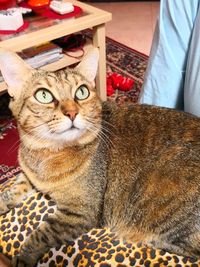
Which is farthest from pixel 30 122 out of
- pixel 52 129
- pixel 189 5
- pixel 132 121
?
pixel 189 5

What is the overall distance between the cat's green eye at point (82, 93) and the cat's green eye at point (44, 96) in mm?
80

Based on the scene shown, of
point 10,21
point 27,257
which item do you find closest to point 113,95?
point 10,21

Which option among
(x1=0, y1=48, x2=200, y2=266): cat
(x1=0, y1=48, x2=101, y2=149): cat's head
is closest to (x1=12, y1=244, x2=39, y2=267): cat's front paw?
(x1=0, y1=48, x2=200, y2=266): cat

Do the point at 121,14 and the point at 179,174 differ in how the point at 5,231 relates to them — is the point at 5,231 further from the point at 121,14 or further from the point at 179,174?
→ the point at 121,14

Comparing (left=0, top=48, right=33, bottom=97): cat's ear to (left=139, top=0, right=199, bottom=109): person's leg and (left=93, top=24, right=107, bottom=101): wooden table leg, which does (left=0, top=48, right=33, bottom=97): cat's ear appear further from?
(left=93, top=24, right=107, bottom=101): wooden table leg

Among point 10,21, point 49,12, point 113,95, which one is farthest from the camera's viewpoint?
point 113,95

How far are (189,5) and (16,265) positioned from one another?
102 centimetres

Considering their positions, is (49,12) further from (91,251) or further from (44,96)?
(91,251)

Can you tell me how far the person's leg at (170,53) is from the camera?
125 centimetres

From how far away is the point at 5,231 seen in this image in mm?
1205

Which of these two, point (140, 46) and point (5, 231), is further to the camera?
point (140, 46)

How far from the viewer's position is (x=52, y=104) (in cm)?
100

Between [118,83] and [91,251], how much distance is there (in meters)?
1.39

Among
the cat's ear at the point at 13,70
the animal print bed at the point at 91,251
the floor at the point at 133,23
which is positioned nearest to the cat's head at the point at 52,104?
the cat's ear at the point at 13,70
